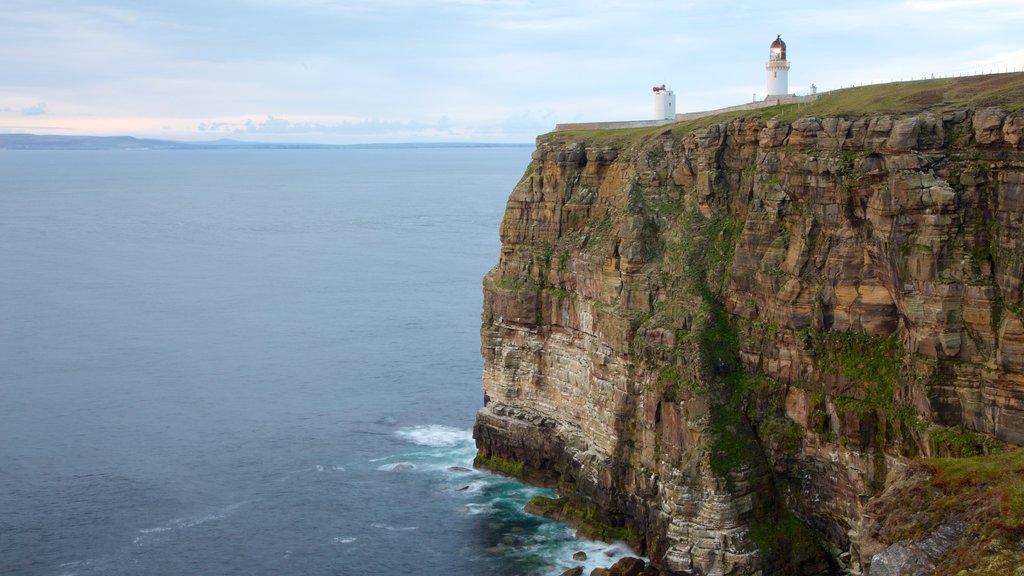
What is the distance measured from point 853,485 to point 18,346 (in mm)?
83384

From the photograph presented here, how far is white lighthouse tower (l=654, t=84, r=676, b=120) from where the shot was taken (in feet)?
287

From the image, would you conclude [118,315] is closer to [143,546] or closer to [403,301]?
[403,301]

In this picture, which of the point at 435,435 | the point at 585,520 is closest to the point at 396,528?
the point at 585,520

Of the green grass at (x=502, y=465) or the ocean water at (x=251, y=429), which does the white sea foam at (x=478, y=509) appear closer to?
the ocean water at (x=251, y=429)

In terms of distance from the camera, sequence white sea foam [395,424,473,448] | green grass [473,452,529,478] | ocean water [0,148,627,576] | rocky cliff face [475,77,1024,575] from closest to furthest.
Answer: rocky cliff face [475,77,1024,575]
ocean water [0,148,627,576]
green grass [473,452,529,478]
white sea foam [395,424,473,448]

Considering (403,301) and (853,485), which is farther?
(403,301)

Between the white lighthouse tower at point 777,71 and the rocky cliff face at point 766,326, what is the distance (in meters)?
9.39

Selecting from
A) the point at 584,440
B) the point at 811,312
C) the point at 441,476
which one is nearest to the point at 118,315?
the point at 441,476

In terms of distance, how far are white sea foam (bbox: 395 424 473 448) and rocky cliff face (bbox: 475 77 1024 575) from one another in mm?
9239

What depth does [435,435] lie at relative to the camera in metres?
88.9

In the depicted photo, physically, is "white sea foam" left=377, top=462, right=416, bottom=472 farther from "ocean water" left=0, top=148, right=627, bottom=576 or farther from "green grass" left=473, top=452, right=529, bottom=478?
"green grass" left=473, top=452, right=529, bottom=478

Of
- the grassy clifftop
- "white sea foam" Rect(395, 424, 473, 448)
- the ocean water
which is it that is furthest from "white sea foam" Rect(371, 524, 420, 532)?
the grassy clifftop

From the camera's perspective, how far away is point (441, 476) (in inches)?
3164

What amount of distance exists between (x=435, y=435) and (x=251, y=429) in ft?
46.5
